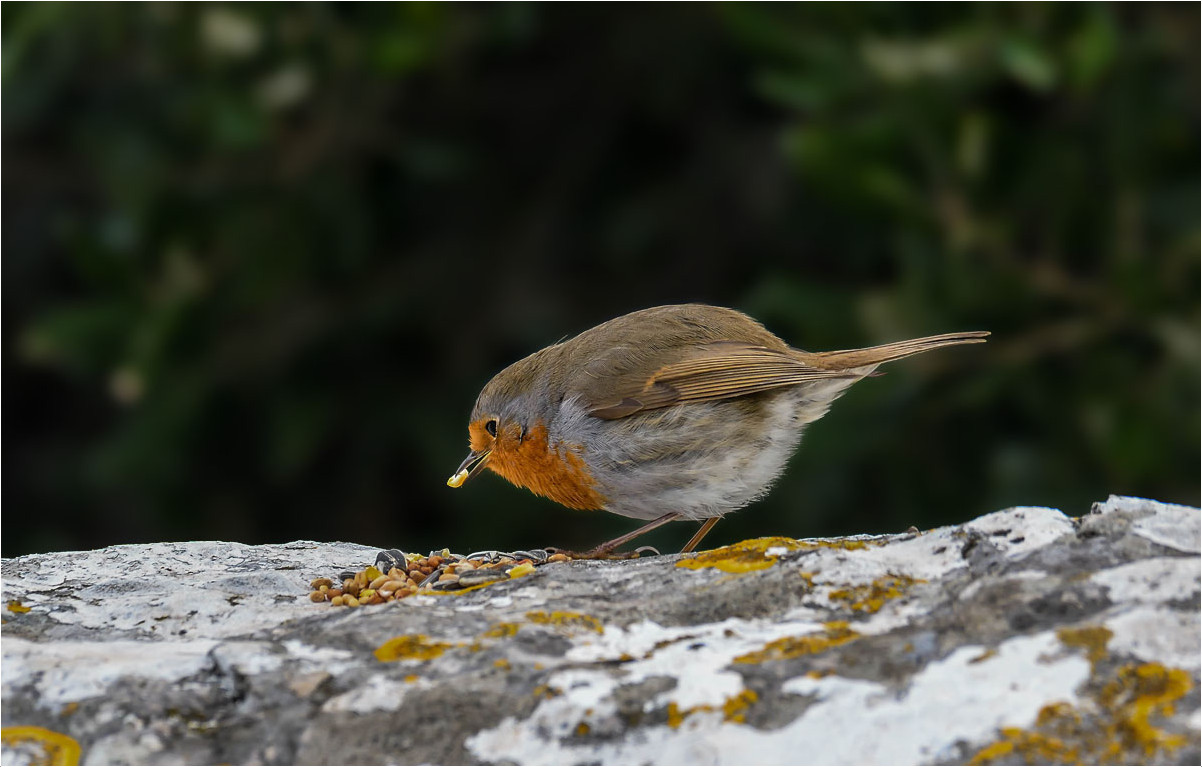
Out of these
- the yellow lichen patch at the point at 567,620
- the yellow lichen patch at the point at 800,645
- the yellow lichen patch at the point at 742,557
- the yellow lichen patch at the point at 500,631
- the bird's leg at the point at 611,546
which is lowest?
the bird's leg at the point at 611,546

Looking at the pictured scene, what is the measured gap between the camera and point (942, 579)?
2.26 m

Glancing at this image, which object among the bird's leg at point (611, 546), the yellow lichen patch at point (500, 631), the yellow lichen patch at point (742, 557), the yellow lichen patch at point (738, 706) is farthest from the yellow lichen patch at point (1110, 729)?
the bird's leg at point (611, 546)

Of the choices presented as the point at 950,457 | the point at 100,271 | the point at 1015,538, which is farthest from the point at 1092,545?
the point at 100,271

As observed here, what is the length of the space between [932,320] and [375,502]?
2.68 meters

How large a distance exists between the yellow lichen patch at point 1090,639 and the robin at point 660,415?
1.70 metres

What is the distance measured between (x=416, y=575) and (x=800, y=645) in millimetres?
1284

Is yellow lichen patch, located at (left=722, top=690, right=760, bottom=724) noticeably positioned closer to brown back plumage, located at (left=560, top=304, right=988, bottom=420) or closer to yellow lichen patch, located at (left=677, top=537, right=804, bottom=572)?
yellow lichen patch, located at (left=677, top=537, right=804, bottom=572)

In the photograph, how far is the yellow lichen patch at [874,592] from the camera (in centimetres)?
222

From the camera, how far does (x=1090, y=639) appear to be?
1.96 m

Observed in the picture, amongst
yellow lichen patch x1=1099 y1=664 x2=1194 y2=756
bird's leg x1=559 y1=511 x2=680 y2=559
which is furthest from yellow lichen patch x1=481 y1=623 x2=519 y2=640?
bird's leg x1=559 y1=511 x2=680 y2=559

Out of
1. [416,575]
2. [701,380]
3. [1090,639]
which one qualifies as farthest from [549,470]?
[1090,639]

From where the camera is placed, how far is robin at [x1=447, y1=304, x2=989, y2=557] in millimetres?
3709

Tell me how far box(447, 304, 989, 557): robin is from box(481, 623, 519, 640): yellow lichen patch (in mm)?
1283

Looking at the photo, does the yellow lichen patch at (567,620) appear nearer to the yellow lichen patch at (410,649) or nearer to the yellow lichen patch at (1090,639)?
the yellow lichen patch at (410,649)
